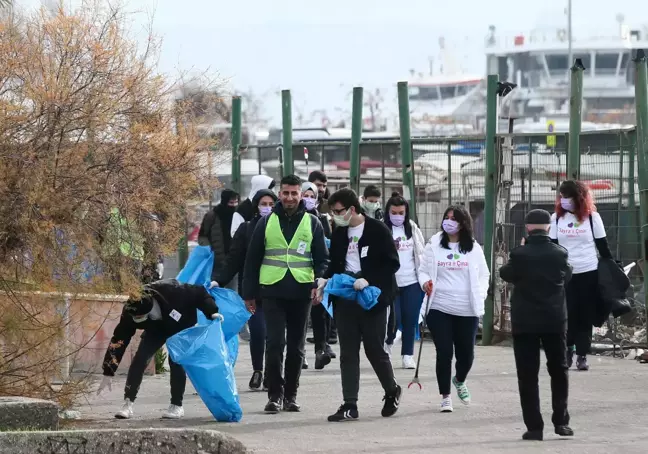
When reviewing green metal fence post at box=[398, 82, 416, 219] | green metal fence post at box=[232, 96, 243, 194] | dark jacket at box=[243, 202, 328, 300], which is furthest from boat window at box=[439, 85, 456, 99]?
dark jacket at box=[243, 202, 328, 300]

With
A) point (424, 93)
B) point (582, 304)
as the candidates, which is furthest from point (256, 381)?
point (424, 93)

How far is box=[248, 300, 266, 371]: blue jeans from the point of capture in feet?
38.6

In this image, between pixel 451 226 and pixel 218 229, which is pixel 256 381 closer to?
pixel 451 226

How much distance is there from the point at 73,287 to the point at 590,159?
6.75 m

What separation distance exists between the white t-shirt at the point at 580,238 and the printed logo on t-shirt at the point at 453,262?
2.01m

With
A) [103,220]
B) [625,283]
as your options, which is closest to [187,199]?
[103,220]

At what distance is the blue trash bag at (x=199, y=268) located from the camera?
11.5 meters

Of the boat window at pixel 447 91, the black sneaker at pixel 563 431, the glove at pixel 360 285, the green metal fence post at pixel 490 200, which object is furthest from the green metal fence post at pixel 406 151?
the boat window at pixel 447 91

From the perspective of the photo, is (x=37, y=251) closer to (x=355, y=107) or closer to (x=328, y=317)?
(x=328, y=317)

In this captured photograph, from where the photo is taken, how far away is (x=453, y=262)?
1056 cm

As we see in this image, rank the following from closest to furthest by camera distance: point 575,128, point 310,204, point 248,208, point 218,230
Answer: point 310,204
point 248,208
point 575,128
point 218,230

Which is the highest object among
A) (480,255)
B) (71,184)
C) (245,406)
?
(71,184)

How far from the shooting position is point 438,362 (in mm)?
10352

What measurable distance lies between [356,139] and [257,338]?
576cm
